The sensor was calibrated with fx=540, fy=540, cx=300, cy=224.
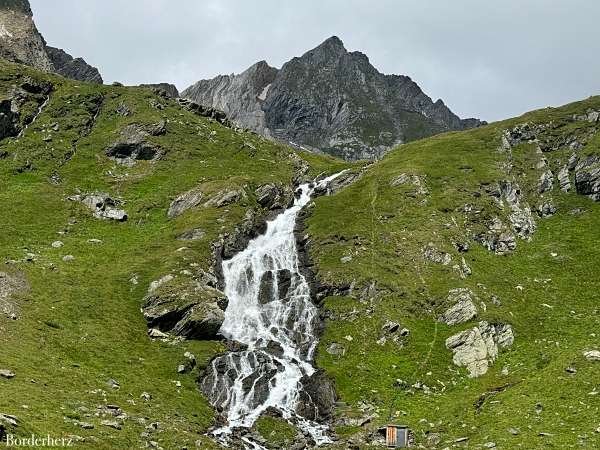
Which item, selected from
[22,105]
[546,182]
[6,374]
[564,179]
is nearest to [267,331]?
[6,374]

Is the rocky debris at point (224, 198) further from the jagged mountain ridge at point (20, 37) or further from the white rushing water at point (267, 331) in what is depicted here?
the jagged mountain ridge at point (20, 37)

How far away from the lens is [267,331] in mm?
56656

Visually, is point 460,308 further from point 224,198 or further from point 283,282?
point 224,198

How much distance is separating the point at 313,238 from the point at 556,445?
46.5 meters

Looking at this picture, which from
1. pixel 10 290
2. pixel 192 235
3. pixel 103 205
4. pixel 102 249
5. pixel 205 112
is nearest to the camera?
pixel 10 290

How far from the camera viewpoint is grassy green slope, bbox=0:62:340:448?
119ft

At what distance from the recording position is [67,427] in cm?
2920

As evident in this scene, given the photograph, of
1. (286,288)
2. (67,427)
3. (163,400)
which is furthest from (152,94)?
(67,427)

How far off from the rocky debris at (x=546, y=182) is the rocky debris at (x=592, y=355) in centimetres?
4783

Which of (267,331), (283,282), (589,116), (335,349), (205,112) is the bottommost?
(335,349)

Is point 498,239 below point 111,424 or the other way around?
the other way around

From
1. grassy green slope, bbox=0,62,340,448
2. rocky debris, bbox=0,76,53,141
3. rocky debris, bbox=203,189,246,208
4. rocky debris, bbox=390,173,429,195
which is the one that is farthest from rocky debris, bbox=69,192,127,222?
rocky debris, bbox=390,173,429,195

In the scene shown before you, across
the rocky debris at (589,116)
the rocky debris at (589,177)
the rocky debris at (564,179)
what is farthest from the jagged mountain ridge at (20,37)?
the rocky debris at (589,177)

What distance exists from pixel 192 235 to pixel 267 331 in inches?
834
